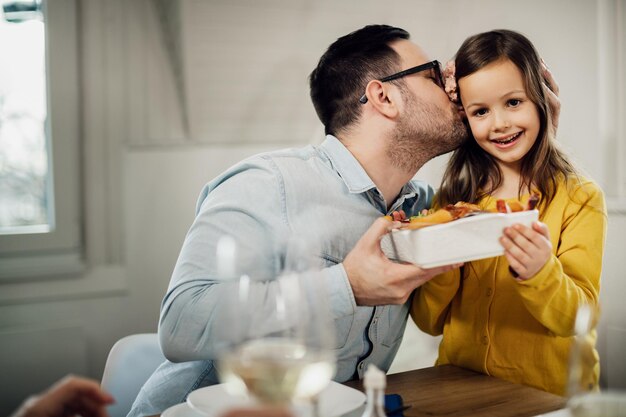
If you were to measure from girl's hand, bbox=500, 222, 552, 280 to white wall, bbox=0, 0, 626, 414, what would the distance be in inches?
65.5

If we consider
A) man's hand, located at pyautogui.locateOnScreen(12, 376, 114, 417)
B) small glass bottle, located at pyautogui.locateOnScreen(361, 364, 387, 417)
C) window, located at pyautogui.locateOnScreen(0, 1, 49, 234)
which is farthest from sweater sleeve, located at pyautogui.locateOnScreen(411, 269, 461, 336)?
window, located at pyautogui.locateOnScreen(0, 1, 49, 234)

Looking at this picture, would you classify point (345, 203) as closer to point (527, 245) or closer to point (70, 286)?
point (527, 245)

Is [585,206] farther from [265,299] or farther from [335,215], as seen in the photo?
[265,299]

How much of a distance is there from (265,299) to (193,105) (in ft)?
7.12

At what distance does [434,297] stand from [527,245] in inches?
15.8

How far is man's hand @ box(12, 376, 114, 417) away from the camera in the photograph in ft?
2.74

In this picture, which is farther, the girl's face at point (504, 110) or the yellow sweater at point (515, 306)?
the girl's face at point (504, 110)

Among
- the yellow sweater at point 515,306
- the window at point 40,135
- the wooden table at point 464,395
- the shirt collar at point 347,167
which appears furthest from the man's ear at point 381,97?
the window at point 40,135

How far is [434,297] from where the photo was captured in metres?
1.58

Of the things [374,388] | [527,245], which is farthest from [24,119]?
[374,388]

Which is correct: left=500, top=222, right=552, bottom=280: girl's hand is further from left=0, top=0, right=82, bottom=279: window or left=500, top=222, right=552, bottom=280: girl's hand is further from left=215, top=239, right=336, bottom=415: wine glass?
left=0, top=0, right=82, bottom=279: window

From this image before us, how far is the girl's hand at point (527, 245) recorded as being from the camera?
1.21 metres

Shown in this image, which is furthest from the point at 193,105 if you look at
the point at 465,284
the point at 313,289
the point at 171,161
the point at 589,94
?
the point at 313,289

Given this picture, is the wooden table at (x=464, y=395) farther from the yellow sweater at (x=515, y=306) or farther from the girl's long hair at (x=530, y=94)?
the girl's long hair at (x=530, y=94)
